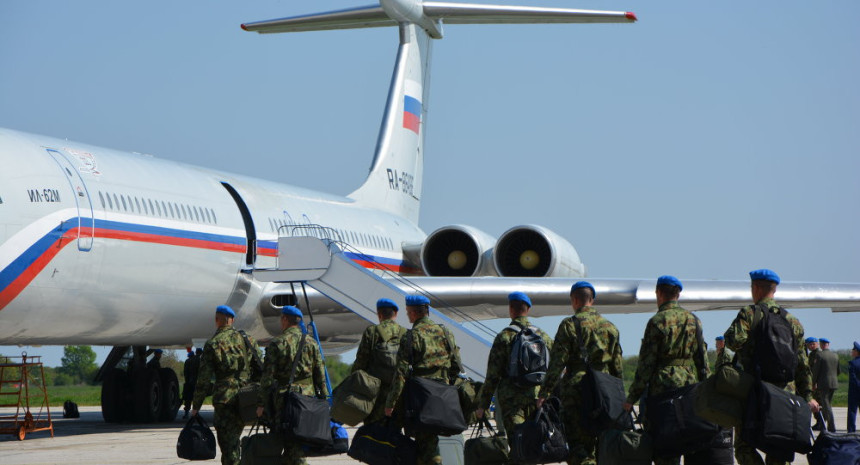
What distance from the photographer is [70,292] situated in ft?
46.2

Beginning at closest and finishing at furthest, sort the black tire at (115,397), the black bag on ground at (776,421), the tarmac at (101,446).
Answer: the black bag on ground at (776,421), the tarmac at (101,446), the black tire at (115,397)

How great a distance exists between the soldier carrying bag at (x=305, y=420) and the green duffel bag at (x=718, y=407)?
2958mm

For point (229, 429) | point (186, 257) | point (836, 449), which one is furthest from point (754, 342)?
point (186, 257)

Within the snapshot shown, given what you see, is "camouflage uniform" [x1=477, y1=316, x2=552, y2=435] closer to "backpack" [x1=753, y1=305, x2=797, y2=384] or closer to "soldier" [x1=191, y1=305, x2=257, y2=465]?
"backpack" [x1=753, y1=305, x2=797, y2=384]

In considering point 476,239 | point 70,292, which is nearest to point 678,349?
point 70,292

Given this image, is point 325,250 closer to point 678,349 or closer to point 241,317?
point 241,317

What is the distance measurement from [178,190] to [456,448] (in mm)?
8080

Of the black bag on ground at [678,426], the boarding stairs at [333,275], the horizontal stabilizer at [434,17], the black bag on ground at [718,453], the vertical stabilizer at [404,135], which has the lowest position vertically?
the black bag on ground at [718,453]

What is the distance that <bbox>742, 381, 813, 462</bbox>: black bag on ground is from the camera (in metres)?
7.47

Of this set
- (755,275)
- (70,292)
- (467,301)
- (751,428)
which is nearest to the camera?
(751,428)

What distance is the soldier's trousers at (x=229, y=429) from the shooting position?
991cm

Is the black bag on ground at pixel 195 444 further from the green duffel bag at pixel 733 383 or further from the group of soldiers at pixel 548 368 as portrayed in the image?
the green duffel bag at pixel 733 383

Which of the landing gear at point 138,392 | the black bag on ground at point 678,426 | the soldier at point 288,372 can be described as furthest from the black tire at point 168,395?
the black bag on ground at point 678,426

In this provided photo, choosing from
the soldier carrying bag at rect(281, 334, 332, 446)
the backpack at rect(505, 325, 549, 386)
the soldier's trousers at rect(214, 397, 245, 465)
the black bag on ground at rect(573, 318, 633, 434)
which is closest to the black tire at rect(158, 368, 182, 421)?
the soldier's trousers at rect(214, 397, 245, 465)
